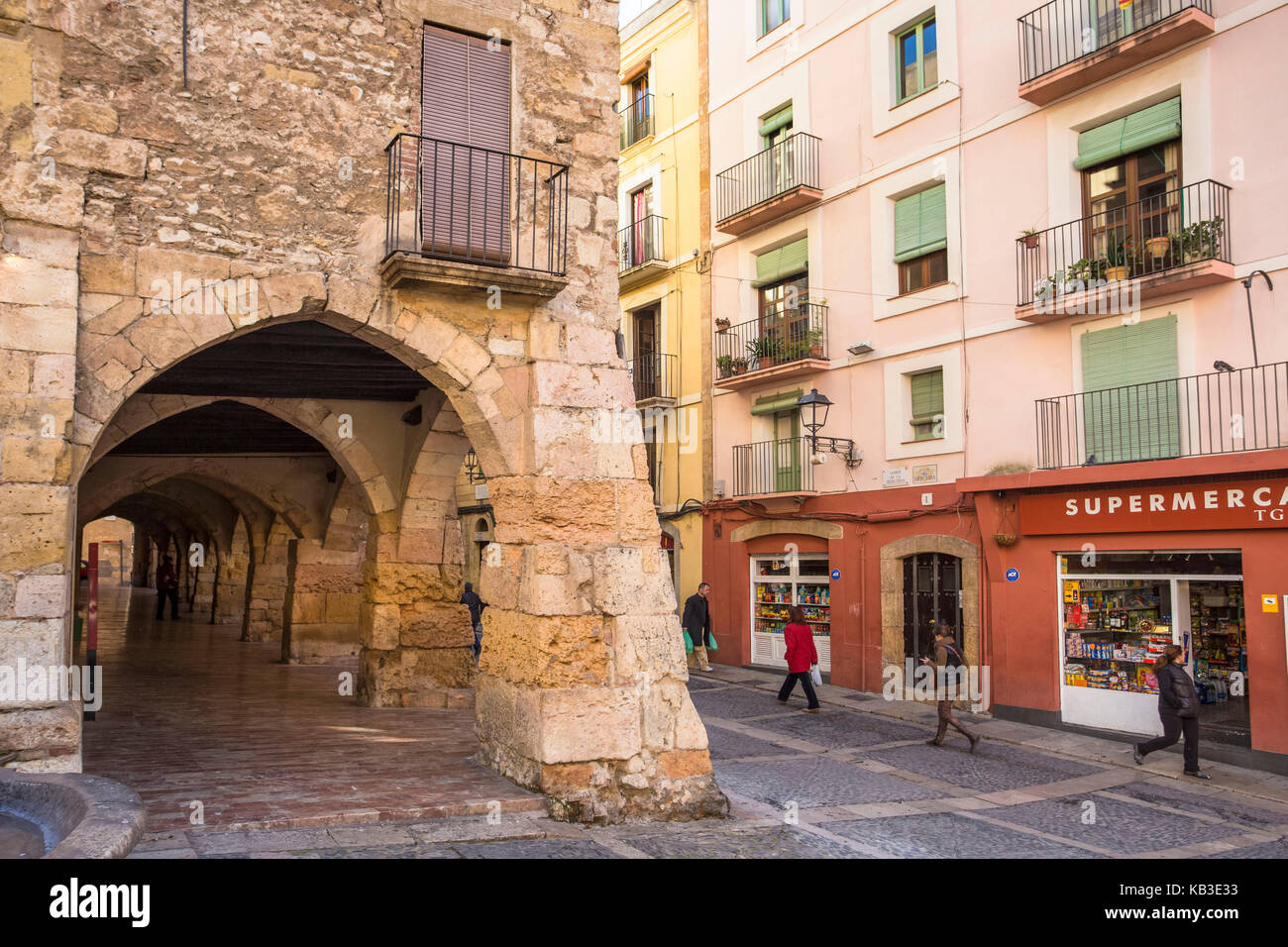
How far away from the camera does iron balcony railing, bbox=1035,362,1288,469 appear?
32.1ft

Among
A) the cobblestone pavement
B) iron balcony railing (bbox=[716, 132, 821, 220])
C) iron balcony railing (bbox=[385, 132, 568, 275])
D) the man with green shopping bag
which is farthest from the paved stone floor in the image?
iron balcony railing (bbox=[716, 132, 821, 220])

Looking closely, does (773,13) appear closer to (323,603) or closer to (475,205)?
(323,603)

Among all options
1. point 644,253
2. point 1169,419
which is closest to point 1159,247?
point 1169,419

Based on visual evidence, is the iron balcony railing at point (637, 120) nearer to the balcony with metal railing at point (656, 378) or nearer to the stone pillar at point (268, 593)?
the balcony with metal railing at point (656, 378)

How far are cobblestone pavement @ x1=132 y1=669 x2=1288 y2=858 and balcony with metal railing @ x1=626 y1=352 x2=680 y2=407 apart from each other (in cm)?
764

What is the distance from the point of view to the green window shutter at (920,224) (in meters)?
13.4

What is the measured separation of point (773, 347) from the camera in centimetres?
1584

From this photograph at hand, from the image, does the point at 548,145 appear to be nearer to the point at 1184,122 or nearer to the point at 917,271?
the point at 1184,122

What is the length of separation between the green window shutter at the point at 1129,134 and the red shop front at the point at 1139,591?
11.6 ft

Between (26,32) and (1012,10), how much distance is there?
11.1 meters

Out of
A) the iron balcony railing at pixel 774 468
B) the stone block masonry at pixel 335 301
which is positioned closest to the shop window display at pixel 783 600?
the iron balcony railing at pixel 774 468

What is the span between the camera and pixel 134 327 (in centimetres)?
555

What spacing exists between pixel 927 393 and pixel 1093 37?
4.58m
